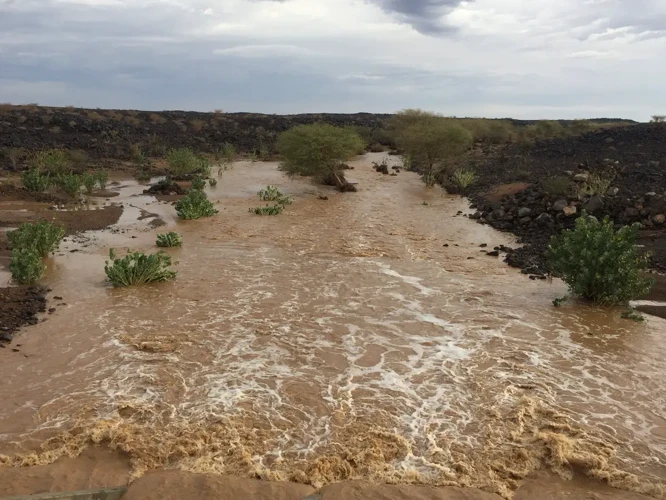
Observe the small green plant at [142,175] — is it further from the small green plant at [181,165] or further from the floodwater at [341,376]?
the floodwater at [341,376]

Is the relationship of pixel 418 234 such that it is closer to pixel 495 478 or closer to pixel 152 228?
pixel 152 228

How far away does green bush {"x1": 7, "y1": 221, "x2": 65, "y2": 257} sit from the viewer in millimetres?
10773

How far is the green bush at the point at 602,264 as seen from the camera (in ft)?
28.2

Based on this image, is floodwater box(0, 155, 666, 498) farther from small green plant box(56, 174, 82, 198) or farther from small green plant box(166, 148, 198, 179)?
small green plant box(166, 148, 198, 179)

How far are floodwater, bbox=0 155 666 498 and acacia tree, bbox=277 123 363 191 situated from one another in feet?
41.1

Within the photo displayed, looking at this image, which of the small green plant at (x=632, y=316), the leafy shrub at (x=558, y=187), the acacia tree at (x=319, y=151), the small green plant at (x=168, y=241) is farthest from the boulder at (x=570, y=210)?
the acacia tree at (x=319, y=151)

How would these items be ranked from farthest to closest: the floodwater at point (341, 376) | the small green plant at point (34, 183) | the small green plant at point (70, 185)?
1. the small green plant at point (34, 183)
2. the small green plant at point (70, 185)
3. the floodwater at point (341, 376)

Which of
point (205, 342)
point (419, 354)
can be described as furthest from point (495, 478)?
point (205, 342)

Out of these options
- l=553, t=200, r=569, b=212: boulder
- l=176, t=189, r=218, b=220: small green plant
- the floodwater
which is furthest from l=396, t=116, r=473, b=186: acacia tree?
the floodwater

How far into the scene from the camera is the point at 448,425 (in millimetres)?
5469

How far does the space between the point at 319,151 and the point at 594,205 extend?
39.9ft

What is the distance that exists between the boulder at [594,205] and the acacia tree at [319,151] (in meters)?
10.7

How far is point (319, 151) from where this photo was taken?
77.0 ft

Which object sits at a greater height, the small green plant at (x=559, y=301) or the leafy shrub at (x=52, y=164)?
the leafy shrub at (x=52, y=164)
